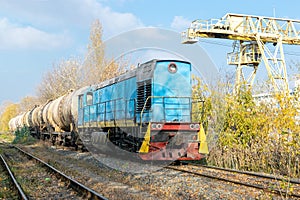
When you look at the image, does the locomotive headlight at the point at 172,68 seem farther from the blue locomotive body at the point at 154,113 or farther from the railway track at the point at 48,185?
the railway track at the point at 48,185

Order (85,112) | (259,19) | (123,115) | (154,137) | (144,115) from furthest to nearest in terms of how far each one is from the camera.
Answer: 1. (259,19)
2. (85,112)
3. (123,115)
4. (144,115)
5. (154,137)

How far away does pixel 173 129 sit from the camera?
1145 cm

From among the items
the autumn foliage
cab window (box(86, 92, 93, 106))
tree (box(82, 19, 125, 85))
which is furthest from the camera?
tree (box(82, 19, 125, 85))

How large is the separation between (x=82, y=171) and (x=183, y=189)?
4.75m

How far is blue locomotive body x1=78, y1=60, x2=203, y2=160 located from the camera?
11461mm

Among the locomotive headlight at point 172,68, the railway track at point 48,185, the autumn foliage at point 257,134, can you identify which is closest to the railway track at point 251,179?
the autumn foliage at point 257,134

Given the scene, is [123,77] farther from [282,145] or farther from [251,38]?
[251,38]

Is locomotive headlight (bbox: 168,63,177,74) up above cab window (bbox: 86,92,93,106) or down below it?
above

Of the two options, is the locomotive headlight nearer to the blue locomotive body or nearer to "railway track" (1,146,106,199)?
the blue locomotive body

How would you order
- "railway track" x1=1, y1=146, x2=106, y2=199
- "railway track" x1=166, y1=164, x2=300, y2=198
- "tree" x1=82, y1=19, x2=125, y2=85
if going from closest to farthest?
"railway track" x1=166, y1=164, x2=300, y2=198 → "railway track" x1=1, y1=146, x2=106, y2=199 → "tree" x1=82, y1=19, x2=125, y2=85

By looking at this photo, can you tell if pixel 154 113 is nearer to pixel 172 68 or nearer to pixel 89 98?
pixel 172 68

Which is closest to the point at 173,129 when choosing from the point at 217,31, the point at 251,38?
the point at 217,31

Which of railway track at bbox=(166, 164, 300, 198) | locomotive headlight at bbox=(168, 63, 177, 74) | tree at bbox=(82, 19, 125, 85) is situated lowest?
railway track at bbox=(166, 164, 300, 198)

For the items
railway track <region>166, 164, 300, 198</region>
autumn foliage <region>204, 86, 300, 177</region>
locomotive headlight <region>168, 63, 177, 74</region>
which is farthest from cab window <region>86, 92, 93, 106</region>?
railway track <region>166, 164, 300, 198</region>
